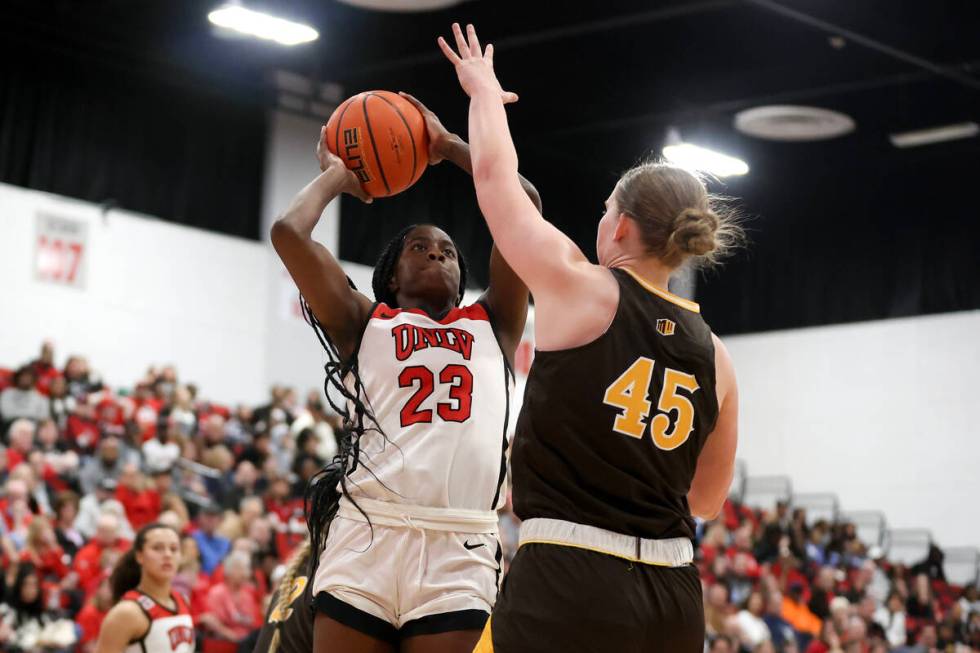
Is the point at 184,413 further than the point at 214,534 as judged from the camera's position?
Yes

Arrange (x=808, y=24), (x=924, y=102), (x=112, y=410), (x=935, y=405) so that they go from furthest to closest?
(x=935, y=405), (x=924, y=102), (x=808, y=24), (x=112, y=410)

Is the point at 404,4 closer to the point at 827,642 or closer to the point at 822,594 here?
the point at 827,642

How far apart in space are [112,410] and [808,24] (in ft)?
28.5

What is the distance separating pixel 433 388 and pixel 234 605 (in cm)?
735

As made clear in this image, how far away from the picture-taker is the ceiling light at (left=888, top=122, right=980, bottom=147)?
19203 millimetres

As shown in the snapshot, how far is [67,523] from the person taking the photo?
1136 centimetres

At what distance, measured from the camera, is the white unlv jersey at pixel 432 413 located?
148 inches

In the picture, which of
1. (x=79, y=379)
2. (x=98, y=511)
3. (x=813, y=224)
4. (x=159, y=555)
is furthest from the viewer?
(x=813, y=224)

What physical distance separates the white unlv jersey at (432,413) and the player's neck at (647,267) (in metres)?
0.91

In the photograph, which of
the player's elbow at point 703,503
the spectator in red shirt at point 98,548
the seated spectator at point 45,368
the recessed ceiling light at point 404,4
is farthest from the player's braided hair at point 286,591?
the seated spectator at point 45,368

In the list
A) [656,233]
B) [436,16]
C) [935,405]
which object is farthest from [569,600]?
[935,405]

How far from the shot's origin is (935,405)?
71.9 ft

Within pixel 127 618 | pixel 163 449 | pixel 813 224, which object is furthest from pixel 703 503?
pixel 813 224

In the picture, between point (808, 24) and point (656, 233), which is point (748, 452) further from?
point (656, 233)
